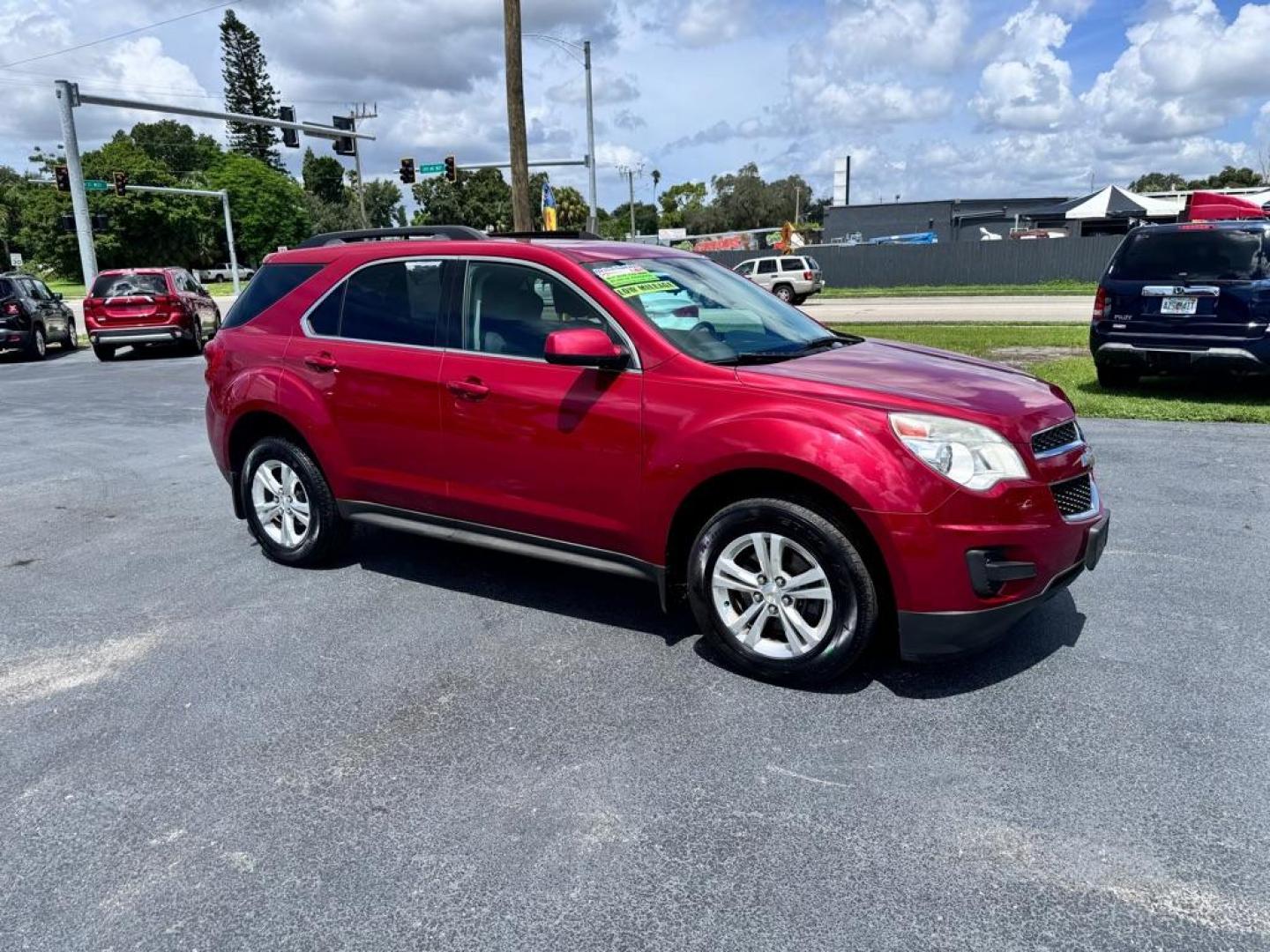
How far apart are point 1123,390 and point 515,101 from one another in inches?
483

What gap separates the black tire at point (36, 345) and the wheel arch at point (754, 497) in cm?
1924

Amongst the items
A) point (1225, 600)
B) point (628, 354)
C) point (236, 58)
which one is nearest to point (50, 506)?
point (628, 354)

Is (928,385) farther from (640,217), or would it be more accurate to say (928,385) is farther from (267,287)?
(640,217)

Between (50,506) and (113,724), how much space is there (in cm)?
412

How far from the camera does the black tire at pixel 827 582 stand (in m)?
3.56

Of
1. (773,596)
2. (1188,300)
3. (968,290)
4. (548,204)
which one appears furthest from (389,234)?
(968,290)

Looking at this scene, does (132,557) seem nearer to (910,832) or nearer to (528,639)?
(528,639)

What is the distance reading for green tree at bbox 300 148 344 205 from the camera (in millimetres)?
124438

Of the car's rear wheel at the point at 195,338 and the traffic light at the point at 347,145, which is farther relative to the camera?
the traffic light at the point at 347,145

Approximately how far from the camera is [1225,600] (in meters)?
4.55

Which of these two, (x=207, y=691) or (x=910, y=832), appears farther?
(x=207, y=691)

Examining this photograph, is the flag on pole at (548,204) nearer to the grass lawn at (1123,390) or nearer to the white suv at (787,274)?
the grass lawn at (1123,390)

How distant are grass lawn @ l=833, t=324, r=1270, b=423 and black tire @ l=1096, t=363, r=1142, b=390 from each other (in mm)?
100

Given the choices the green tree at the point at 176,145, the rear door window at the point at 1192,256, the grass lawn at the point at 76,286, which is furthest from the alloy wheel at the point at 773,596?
the green tree at the point at 176,145
